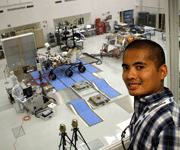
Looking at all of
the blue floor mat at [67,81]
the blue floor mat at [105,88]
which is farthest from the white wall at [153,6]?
the blue floor mat at [67,81]

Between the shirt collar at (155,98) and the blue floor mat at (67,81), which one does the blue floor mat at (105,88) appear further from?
the shirt collar at (155,98)

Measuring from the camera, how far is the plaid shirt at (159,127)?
163cm

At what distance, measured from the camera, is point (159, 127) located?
1.73m

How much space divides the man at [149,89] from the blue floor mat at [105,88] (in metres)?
8.34

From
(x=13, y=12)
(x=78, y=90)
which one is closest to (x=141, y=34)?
(x=78, y=90)

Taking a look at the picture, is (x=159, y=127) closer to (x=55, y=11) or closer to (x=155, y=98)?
(x=155, y=98)

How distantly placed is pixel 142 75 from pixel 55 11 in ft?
58.2

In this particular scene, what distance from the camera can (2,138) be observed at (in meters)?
8.15

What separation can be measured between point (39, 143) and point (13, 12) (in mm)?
12333

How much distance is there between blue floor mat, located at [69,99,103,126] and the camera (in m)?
8.52

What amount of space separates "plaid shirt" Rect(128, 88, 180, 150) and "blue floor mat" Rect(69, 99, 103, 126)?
6.56m

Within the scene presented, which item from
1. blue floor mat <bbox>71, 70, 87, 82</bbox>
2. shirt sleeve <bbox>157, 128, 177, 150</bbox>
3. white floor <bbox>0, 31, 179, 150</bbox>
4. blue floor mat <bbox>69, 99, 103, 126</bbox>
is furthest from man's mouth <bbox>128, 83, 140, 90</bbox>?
blue floor mat <bbox>71, 70, 87, 82</bbox>

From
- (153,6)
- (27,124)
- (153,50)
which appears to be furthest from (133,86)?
(153,6)

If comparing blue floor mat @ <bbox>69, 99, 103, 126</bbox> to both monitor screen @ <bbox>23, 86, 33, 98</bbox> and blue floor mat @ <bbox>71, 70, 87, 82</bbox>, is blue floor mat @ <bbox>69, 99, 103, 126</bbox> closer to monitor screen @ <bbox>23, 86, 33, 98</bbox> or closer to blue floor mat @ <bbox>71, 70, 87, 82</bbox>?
monitor screen @ <bbox>23, 86, 33, 98</bbox>
